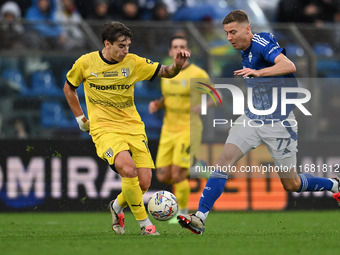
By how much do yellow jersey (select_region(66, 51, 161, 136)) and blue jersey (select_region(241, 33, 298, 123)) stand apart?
1073mm

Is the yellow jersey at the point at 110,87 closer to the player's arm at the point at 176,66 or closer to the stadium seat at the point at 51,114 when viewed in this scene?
the player's arm at the point at 176,66

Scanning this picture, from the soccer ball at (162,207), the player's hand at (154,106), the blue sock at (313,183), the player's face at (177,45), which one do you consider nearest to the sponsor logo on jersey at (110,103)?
the soccer ball at (162,207)

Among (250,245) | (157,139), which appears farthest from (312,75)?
(250,245)

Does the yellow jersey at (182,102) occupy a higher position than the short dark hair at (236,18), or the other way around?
the short dark hair at (236,18)

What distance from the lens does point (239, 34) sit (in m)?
8.04

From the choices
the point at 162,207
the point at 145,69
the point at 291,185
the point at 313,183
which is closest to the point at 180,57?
the point at 145,69

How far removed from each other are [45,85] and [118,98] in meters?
4.31

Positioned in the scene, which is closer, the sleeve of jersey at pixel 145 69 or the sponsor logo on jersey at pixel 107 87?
the sponsor logo on jersey at pixel 107 87

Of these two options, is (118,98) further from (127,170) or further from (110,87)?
(127,170)

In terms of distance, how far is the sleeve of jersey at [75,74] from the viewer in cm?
840

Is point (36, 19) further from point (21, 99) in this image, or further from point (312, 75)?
point (312, 75)

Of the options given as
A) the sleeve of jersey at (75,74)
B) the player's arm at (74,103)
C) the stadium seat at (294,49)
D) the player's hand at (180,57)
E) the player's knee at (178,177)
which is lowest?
the player's knee at (178,177)

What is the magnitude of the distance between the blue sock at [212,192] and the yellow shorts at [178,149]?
10.7 feet

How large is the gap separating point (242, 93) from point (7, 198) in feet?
13.8
